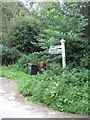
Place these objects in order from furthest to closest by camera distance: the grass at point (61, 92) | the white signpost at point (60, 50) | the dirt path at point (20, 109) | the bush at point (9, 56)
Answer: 1. the bush at point (9, 56)
2. the white signpost at point (60, 50)
3. the grass at point (61, 92)
4. the dirt path at point (20, 109)

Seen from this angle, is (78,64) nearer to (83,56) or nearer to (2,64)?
(83,56)

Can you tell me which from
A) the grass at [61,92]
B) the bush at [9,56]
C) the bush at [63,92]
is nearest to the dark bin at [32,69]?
the grass at [61,92]

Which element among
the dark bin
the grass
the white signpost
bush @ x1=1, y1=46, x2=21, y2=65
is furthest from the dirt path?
bush @ x1=1, y1=46, x2=21, y2=65

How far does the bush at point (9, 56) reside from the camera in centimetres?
1030

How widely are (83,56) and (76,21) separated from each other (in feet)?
3.76

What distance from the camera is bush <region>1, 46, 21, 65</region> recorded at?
10297 millimetres

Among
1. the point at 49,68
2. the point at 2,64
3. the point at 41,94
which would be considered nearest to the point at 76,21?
the point at 49,68

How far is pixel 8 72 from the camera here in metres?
8.68

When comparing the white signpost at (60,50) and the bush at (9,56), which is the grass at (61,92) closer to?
the white signpost at (60,50)

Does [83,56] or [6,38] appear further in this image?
[6,38]

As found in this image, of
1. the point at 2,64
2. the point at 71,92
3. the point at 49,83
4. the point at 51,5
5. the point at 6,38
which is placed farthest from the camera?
the point at 6,38

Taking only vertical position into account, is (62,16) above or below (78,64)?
above

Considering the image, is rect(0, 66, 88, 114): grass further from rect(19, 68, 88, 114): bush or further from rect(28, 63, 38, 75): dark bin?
rect(28, 63, 38, 75): dark bin

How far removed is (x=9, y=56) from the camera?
33.8 feet
